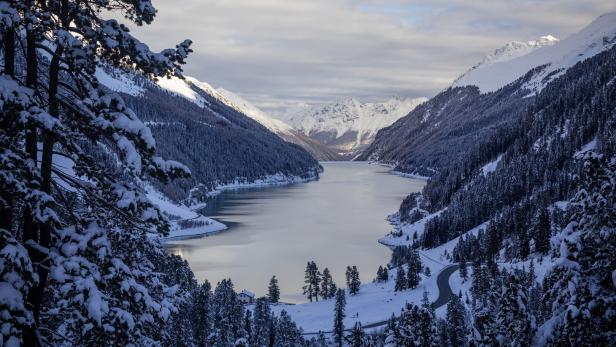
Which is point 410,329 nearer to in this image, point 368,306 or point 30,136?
point 30,136

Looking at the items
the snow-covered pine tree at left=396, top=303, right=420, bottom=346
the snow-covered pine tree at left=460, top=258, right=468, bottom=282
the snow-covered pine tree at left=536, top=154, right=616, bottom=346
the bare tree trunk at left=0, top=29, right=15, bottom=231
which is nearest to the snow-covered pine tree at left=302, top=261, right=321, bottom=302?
the snow-covered pine tree at left=460, top=258, right=468, bottom=282

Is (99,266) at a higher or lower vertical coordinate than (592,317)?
higher

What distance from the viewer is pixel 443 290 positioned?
107750 mm

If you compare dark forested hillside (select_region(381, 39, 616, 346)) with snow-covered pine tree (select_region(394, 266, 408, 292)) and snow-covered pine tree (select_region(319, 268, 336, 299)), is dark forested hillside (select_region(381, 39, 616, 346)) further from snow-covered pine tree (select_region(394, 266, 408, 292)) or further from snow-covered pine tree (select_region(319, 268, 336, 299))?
snow-covered pine tree (select_region(319, 268, 336, 299))

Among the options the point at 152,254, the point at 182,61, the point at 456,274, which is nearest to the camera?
the point at 182,61

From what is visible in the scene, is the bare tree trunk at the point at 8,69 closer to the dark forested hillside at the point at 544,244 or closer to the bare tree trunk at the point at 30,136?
the bare tree trunk at the point at 30,136

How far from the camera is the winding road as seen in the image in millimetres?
88037

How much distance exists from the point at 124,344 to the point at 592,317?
391 inches

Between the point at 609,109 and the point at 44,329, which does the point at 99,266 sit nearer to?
the point at 44,329

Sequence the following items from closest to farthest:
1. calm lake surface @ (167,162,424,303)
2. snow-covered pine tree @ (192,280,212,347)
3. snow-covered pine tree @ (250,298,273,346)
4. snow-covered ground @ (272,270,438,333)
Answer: snow-covered pine tree @ (192,280,212,347), snow-covered pine tree @ (250,298,273,346), snow-covered ground @ (272,270,438,333), calm lake surface @ (167,162,424,303)

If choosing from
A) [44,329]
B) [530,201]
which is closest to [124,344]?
[44,329]

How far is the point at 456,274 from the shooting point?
119 m

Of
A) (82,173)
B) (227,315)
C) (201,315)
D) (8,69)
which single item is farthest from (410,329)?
(227,315)

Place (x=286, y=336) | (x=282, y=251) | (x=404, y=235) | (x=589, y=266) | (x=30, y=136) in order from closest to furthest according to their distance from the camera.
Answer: (x=30, y=136), (x=589, y=266), (x=286, y=336), (x=282, y=251), (x=404, y=235)
